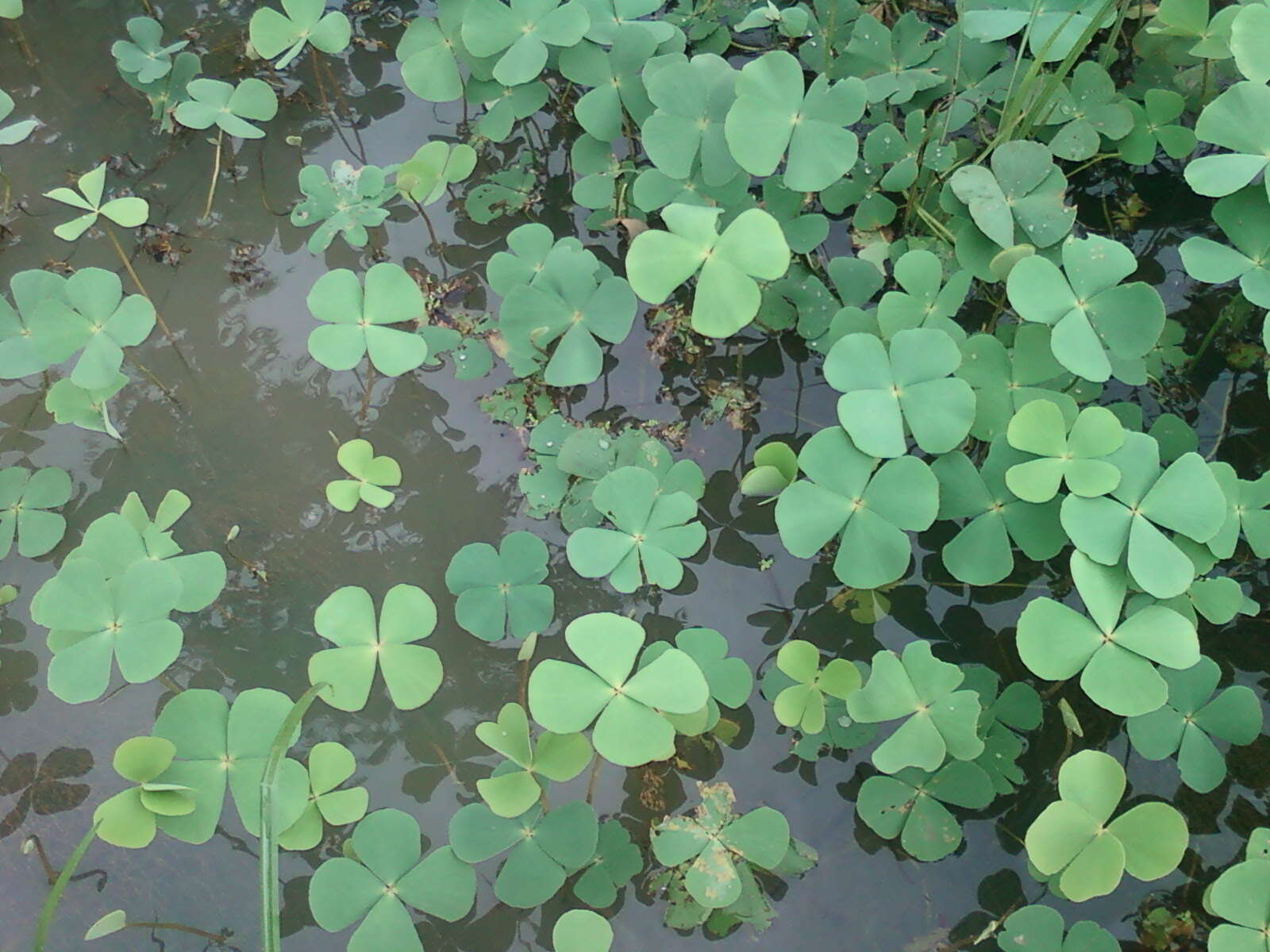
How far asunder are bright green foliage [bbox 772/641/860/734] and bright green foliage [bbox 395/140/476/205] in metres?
1.25

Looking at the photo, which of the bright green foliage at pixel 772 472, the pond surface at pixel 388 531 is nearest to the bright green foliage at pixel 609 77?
the pond surface at pixel 388 531

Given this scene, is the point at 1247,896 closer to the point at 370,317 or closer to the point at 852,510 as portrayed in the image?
the point at 852,510

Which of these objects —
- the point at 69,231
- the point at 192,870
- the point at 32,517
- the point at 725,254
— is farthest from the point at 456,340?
the point at 192,870

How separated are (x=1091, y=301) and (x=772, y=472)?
0.67m

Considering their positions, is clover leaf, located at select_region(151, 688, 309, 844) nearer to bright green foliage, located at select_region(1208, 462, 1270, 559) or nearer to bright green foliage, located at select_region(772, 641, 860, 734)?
bright green foliage, located at select_region(772, 641, 860, 734)

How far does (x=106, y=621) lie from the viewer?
169 cm

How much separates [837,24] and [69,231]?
69.7 inches

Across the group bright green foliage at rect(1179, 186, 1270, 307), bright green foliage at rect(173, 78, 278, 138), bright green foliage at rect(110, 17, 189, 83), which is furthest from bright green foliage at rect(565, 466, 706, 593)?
bright green foliage at rect(110, 17, 189, 83)

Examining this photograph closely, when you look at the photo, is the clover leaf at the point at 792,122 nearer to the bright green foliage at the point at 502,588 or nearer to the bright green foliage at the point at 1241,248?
the bright green foliage at the point at 1241,248

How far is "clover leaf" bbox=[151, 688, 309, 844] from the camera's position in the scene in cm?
Answer: 160

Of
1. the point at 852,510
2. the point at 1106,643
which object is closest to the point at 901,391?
the point at 852,510

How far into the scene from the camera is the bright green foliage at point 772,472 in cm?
179

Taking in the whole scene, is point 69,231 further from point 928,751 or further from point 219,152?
point 928,751

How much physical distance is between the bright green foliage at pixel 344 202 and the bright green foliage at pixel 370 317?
0.14 meters
